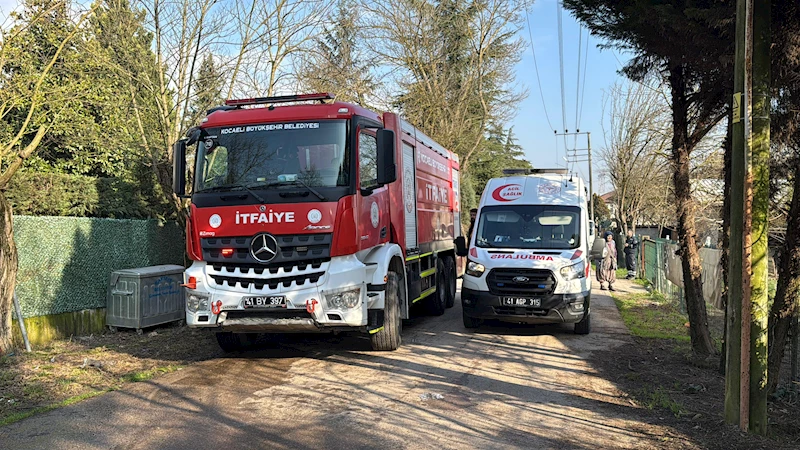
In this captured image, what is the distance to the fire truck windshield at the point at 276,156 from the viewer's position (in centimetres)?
825

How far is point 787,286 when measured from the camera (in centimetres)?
641

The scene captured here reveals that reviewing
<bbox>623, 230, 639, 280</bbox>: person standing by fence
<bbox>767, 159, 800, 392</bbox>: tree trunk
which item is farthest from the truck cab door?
<bbox>623, 230, 639, 280</bbox>: person standing by fence

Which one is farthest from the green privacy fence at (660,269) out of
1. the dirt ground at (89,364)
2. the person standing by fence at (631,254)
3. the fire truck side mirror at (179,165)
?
the fire truck side mirror at (179,165)

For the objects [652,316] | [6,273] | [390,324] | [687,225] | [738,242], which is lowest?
[652,316]

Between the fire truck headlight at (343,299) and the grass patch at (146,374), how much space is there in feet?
7.05

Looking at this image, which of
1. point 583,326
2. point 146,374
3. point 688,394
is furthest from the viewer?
point 583,326

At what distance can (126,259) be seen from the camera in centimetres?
1196

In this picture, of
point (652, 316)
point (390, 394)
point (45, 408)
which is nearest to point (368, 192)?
point (390, 394)

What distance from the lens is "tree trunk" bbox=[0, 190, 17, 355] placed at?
8.73 metres

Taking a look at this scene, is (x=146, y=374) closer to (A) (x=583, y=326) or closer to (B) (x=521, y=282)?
(B) (x=521, y=282)

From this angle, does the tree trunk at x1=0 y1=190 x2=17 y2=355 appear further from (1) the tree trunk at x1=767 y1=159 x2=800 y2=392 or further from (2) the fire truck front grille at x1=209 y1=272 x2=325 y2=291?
(1) the tree trunk at x1=767 y1=159 x2=800 y2=392

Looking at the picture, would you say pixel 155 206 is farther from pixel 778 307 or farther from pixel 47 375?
pixel 778 307

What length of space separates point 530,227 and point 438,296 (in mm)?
2704

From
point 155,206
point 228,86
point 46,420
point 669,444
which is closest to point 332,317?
point 46,420
